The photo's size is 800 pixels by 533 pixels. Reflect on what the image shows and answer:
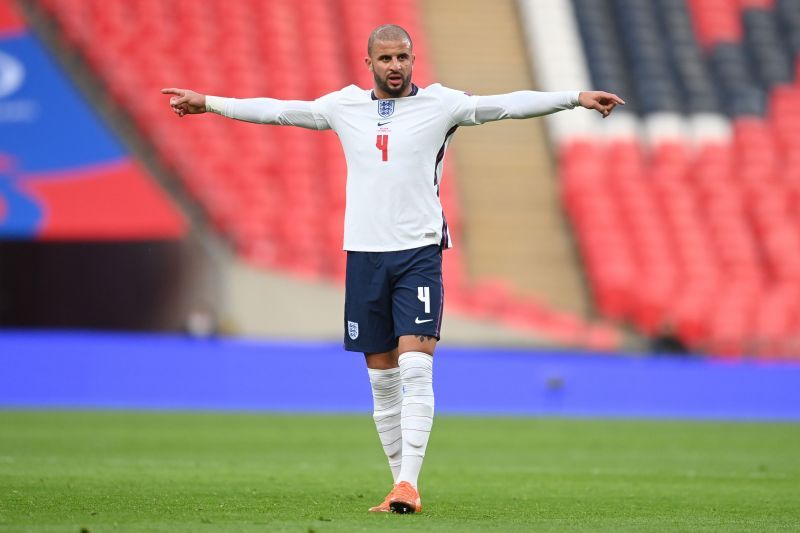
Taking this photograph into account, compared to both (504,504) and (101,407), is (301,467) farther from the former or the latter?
(101,407)

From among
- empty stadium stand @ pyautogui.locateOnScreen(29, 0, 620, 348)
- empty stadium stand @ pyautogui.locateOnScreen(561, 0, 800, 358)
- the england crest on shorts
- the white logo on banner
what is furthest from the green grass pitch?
the white logo on banner

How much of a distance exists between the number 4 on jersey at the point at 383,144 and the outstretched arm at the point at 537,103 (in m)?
0.43

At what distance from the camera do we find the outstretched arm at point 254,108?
22.0ft

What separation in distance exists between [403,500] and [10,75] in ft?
43.5

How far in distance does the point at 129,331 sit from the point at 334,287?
2868 mm

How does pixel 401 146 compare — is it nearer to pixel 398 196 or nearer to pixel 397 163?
pixel 397 163

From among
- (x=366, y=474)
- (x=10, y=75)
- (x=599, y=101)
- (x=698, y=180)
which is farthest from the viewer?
(x=698, y=180)

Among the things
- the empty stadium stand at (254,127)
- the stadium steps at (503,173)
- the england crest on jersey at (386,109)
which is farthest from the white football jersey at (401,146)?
the stadium steps at (503,173)

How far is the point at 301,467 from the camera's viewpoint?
30.3 ft

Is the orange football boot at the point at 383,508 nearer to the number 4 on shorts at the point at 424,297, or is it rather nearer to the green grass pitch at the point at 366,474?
the green grass pitch at the point at 366,474

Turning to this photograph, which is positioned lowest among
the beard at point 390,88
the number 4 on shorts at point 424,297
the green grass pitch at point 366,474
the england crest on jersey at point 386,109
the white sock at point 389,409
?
the green grass pitch at point 366,474

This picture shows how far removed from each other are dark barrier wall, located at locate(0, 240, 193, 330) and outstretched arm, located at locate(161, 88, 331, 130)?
12.3m

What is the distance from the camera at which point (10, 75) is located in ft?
59.2

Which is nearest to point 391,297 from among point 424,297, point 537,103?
point 424,297
